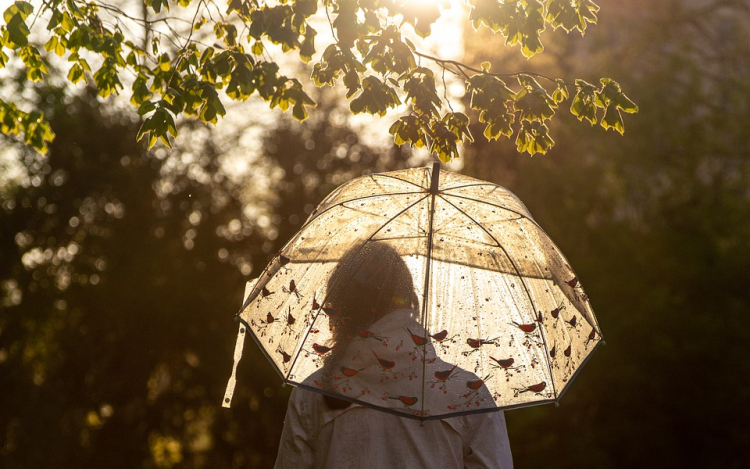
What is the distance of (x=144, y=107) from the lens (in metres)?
4.27

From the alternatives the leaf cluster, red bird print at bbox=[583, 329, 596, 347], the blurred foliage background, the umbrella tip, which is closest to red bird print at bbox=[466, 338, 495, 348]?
red bird print at bbox=[583, 329, 596, 347]

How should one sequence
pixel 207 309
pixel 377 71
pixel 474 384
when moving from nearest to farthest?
pixel 474 384, pixel 377 71, pixel 207 309

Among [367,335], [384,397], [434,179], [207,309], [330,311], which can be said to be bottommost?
[384,397]

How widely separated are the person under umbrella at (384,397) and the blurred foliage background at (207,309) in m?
8.88

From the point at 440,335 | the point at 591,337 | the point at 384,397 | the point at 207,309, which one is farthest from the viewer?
the point at 207,309

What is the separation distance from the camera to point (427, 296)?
3.40 metres

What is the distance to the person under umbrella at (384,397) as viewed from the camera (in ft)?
10.2

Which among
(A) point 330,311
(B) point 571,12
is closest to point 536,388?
(A) point 330,311

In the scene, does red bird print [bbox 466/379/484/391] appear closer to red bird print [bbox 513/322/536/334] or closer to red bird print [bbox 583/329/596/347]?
red bird print [bbox 513/322/536/334]

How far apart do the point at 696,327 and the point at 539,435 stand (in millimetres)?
2738

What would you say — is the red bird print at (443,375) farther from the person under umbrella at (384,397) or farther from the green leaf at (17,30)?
the green leaf at (17,30)

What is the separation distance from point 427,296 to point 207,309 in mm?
9260

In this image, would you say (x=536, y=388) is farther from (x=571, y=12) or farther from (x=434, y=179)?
(x=571, y=12)

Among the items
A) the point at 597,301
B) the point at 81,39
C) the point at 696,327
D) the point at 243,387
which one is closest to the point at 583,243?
the point at 597,301
